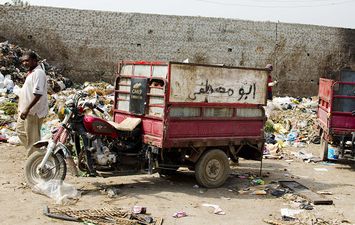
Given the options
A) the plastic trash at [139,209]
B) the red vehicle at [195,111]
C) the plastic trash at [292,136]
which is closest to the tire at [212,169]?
the red vehicle at [195,111]

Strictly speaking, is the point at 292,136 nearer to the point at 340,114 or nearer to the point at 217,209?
the point at 340,114

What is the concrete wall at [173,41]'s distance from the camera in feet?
57.6

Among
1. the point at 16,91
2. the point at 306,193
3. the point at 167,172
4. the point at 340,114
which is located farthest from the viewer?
the point at 16,91

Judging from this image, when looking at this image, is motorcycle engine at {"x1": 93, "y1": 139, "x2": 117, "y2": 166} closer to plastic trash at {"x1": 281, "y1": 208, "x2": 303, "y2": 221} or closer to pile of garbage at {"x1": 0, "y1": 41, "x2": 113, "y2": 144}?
plastic trash at {"x1": 281, "y1": 208, "x2": 303, "y2": 221}

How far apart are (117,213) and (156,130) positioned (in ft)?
5.19

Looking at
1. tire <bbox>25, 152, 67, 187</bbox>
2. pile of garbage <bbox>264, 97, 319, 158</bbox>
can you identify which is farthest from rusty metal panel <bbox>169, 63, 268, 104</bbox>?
pile of garbage <bbox>264, 97, 319, 158</bbox>

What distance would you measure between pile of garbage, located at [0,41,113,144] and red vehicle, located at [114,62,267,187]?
2.85 meters

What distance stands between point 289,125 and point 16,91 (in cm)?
792

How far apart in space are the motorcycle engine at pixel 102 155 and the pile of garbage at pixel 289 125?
4.98 meters

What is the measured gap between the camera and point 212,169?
704 centimetres

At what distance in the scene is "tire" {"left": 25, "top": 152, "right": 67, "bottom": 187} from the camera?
233 inches

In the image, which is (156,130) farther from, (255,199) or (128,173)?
(255,199)

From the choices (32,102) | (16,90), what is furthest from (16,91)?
(32,102)

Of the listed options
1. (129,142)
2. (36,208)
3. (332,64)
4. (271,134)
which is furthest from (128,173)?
(332,64)
